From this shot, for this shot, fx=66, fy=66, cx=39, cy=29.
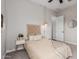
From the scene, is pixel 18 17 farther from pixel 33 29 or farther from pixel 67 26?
pixel 67 26

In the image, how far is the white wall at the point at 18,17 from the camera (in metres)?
3.93

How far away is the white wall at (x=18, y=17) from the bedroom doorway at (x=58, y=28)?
2.08m

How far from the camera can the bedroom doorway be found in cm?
601

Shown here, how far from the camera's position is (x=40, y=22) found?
5.45 m

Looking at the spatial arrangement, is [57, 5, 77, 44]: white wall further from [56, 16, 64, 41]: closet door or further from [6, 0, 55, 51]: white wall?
[6, 0, 55, 51]: white wall

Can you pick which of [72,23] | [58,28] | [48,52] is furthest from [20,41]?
[72,23]

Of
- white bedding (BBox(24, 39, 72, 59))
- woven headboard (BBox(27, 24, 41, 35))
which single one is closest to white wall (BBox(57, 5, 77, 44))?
woven headboard (BBox(27, 24, 41, 35))

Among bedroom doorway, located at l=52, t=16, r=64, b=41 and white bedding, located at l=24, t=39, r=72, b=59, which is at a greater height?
bedroom doorway, located at l=52, t=16, r=64, b=41

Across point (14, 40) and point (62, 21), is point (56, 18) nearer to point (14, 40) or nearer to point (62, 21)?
point (62, 21)

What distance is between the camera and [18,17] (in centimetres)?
430

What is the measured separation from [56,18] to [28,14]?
3079mm

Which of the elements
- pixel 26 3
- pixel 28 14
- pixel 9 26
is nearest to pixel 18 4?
pixel 26 3

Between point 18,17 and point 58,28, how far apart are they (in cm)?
382

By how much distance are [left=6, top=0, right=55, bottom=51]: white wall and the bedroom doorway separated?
6.81ft
